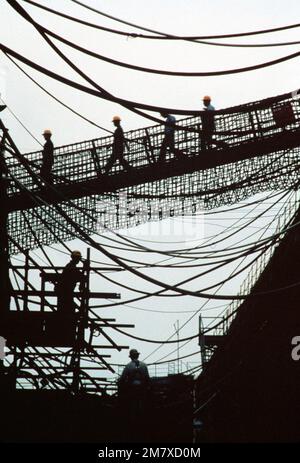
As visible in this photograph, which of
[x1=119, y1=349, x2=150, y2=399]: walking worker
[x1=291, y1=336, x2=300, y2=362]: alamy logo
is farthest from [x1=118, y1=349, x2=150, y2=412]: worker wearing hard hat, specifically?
[x1=291, y1=336, x2=300, y2=362]: alamy logo

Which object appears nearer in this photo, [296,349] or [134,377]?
[134,377]

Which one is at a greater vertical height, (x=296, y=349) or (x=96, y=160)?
(x=96, y=160)

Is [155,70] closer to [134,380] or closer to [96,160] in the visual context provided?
[134,380]

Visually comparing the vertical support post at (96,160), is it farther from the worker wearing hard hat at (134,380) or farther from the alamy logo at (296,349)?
the alamy logo at (296,349)

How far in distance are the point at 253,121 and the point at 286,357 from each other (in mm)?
4968

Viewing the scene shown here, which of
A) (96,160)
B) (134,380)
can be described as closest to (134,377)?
(134,380)

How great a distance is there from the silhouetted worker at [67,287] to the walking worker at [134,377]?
4.30ft

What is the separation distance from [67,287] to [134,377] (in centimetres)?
194

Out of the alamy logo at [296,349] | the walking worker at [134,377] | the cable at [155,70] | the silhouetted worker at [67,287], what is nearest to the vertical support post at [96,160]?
the silhouetted worker at [67,287]

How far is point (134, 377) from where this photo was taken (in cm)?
1145

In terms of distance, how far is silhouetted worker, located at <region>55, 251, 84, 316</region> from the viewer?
1195 centimetres

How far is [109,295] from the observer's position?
40.2 ft
